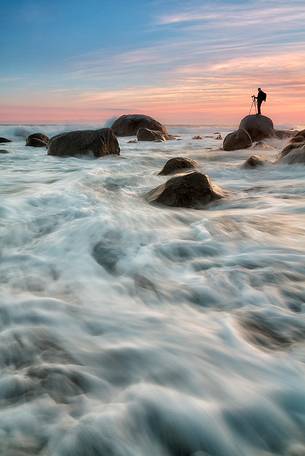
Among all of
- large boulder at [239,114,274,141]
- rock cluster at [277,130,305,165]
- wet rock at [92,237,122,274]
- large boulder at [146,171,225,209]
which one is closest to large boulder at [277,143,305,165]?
rock cluster at [277,130,305,165]

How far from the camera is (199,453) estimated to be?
65.4 inches

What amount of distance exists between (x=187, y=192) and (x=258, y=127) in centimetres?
1585

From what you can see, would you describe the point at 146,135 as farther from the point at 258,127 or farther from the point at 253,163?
the point at 253,163

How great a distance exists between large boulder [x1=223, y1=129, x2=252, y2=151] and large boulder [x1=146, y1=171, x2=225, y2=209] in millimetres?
9817

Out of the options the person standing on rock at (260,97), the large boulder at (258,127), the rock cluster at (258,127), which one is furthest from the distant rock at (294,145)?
the person standing on rock at (260,97)

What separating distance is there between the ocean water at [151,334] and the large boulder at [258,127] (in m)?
16.0

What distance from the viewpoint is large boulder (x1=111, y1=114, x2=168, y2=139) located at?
2734cm

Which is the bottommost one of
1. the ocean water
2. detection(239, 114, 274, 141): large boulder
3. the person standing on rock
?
the ocean water

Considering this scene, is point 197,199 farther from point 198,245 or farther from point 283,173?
point 283,173

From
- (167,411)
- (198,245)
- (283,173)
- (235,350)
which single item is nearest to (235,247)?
(198,245)

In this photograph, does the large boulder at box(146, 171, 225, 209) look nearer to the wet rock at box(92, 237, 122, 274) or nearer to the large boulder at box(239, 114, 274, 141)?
the wet rock at box(92, 237, 122, 274)

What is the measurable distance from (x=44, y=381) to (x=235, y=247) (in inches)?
95.3

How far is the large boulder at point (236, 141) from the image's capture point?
611 inches

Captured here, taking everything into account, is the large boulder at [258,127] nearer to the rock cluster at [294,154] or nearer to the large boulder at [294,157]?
the rock cluster at [294,154]
